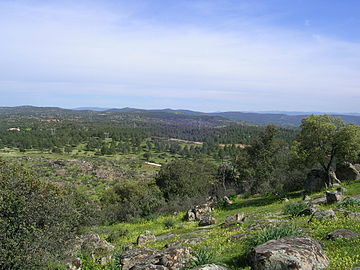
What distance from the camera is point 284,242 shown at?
9328 mm

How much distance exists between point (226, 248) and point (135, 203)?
30206 millimetres

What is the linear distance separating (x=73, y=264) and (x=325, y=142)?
25.6m

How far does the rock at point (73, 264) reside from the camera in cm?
1576

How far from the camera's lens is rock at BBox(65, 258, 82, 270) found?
1576 centimetres

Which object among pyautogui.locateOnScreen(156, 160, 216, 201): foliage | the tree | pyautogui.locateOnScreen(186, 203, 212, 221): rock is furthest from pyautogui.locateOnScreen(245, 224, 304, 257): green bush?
pyautogui.locateOnScreen(156, 160, 216, 201): foliage

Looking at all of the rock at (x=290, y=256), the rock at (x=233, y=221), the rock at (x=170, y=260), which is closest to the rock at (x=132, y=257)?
the rock at (x=170, y=260)

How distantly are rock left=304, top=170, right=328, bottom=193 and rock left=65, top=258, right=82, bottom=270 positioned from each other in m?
24.7

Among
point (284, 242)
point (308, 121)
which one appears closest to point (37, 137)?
point (308, 121)

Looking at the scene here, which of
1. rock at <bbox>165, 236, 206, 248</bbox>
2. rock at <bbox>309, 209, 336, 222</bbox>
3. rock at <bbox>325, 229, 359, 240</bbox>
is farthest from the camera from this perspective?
rock at <bbox>165, 236, 206, 248</bbox>

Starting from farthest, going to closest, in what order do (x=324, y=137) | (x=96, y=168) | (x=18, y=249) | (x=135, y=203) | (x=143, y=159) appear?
(x=143, y=159) → (x=96, y=168) → (x=135, y=203) → (x=324, y=137) → (x=18, y=249)

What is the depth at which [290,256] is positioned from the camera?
8383mm

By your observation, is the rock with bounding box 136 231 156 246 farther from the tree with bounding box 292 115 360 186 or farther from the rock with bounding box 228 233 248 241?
the tree with bounding box 292 115 360 186

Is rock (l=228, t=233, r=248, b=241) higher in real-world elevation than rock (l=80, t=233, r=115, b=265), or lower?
higher

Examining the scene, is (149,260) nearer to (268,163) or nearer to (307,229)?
(307,229)
